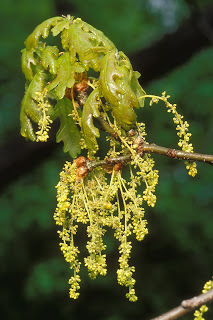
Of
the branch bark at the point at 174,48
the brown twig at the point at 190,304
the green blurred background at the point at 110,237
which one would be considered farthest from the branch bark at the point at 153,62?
the brown twig at the point at 190,304

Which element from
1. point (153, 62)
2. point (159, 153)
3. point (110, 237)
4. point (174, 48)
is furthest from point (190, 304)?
point (110, 237)

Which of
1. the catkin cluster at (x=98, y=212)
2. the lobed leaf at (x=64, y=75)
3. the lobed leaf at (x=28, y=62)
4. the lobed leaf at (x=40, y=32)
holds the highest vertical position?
the lobed leaf at (x=40, y=32)

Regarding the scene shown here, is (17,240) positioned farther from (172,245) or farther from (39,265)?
(172,245)

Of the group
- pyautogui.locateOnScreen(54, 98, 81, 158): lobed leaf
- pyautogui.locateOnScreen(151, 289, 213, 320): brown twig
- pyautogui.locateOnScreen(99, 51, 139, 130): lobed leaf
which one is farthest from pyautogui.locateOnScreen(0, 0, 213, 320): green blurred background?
pyautogui.locateOnScreen(151, 289, 213, 320): brown twig

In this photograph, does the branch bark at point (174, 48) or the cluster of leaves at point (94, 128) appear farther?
the branch bark at point (174, 48)

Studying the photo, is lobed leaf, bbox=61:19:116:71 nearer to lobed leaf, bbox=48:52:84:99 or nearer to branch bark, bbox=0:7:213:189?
lobed leaf, bbox=48:52:84:99

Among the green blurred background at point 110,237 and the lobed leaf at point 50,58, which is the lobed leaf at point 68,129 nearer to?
the lobed leaf at point 50,58
